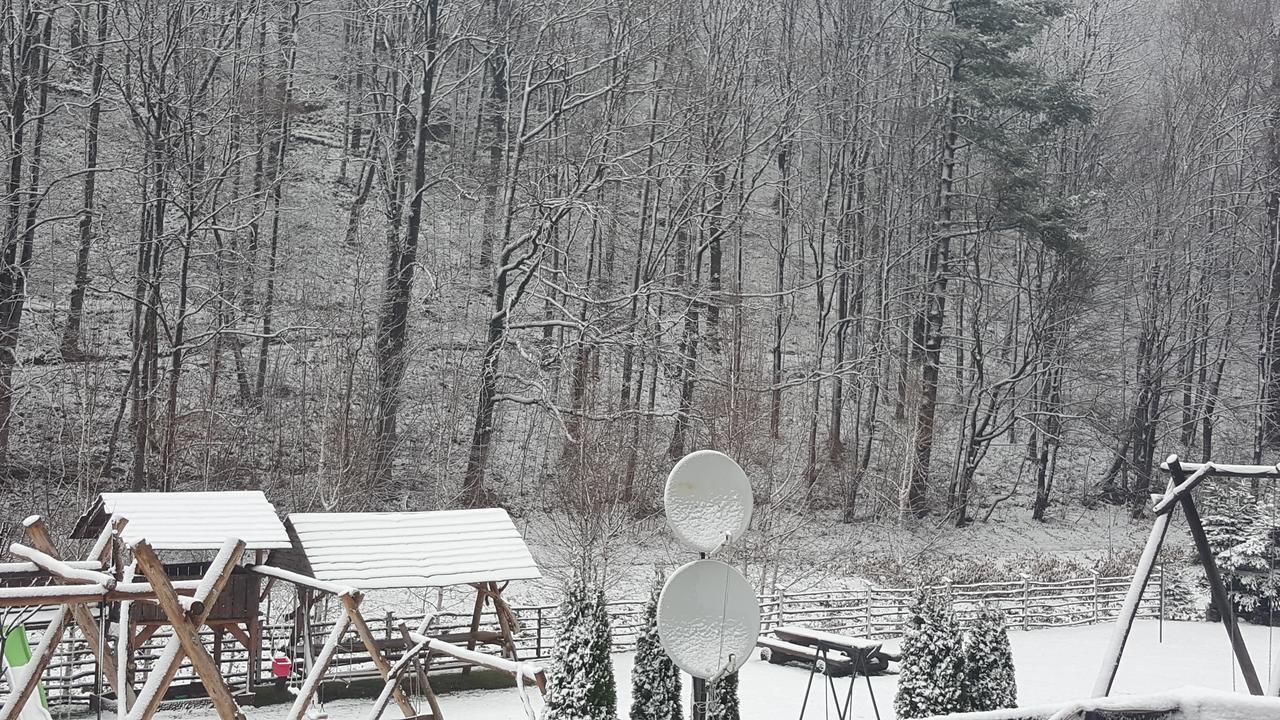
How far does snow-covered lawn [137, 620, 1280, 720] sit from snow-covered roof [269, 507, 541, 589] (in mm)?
1758

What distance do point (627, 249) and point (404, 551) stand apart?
2219 cm

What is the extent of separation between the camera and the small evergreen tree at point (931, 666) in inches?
463

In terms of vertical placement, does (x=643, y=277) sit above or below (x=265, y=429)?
above

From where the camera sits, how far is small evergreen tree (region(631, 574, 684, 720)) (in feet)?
38.5

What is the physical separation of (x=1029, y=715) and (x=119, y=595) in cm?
598

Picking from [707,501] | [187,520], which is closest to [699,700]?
[707,501]

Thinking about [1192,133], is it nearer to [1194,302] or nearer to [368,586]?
[1194,302]

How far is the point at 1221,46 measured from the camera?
37500mm

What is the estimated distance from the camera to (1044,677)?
17.2 meters

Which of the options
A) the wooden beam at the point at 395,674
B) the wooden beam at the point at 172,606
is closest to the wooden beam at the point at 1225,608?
the wooden beam at the point at 395,674

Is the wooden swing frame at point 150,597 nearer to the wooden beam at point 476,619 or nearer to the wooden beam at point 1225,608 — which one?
the wooden beam at point 476,619

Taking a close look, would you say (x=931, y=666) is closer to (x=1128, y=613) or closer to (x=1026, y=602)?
(x=1128, y=613)

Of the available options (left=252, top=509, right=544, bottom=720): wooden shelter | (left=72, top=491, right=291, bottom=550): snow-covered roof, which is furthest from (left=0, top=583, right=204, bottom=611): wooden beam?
(left=252, top=509, right=544, bottom=720): wooden shelter

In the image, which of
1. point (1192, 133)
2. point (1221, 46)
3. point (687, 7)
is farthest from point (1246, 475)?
point (1221, 46)
